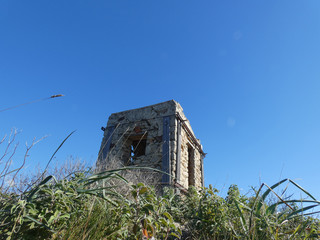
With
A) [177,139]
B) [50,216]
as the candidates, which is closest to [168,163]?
[177,139]

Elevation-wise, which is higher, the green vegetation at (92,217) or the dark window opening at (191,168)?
the dark window opening at (191,168)

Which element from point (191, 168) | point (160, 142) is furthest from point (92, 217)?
point (191, 168)

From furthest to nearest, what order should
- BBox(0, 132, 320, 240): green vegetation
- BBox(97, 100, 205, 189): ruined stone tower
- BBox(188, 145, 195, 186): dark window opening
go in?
BBox(188, 145, 195, 186): dark window opening
BBox(97, 100, 205, 189): ruined stone tower
BBox(0, 132, 320, 240): green vegetation

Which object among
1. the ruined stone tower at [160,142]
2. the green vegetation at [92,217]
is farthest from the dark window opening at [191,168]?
the green vegetation at [92,217]

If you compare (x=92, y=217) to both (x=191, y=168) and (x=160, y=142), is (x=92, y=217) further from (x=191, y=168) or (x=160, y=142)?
(x=191, y=168)

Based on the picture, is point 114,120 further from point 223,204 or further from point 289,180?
point 289,180

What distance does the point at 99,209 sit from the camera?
1271mm

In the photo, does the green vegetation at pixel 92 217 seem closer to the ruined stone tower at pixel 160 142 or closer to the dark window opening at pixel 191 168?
the ruined stone tower at pixel 160 142

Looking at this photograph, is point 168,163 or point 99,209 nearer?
point 99,209

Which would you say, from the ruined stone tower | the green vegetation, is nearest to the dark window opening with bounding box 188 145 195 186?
the ruined stone tower

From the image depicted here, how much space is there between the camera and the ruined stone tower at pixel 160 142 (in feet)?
17.8

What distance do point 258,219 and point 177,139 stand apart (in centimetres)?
448

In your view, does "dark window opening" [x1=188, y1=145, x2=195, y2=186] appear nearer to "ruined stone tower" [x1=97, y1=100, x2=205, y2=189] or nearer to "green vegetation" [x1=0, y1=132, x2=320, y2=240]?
"ruined stone tower" [x1=97, y1=100, x2=205, y2=189]

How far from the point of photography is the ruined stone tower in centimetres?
542
